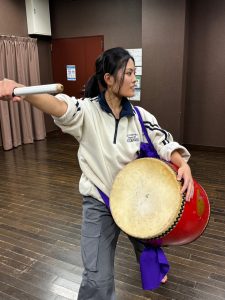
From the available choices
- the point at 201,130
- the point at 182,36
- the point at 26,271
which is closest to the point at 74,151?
the point at 201,130

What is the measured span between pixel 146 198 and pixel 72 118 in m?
0.47

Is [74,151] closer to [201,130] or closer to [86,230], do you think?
[201,130]

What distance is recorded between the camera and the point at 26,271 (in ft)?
6.54

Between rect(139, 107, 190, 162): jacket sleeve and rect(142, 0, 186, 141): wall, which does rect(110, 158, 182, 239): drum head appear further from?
rect(142, 0, 186, 141): wall

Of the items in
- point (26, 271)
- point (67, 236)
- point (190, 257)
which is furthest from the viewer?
point (67, 236)

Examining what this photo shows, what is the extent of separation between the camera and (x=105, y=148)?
4.30 feet

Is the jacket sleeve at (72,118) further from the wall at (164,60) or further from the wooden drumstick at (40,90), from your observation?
the wall at (164,60)

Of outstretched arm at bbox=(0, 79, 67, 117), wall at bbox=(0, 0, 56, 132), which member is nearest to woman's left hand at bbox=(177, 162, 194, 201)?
outstretched arm at bbox=(0, 79, 67, 117)

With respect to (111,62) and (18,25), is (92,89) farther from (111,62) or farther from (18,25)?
(18,25)

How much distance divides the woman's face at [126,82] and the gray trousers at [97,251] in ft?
1.68

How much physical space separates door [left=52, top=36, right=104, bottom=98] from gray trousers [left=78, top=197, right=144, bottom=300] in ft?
14.7

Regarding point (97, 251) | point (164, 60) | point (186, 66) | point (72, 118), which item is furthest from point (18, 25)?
point (97, 251)

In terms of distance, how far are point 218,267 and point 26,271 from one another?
4.32 ft

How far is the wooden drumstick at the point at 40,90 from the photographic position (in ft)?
2.91
